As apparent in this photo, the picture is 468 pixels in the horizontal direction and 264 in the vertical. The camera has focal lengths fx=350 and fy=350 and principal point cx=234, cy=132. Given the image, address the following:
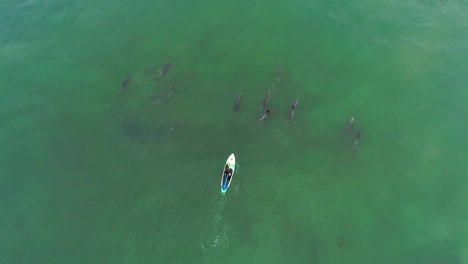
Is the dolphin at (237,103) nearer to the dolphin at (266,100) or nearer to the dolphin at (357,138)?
the dolphin at (266,100)

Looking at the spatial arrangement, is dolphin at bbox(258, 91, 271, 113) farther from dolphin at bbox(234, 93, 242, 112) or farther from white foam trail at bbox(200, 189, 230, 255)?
white foam trail at bbox(200, 189, 230, 255)

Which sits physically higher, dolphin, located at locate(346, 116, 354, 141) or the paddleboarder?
dolphin, located at locate(346, 116, 354, 141)

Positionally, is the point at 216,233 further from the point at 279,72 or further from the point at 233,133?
the point at 279,72

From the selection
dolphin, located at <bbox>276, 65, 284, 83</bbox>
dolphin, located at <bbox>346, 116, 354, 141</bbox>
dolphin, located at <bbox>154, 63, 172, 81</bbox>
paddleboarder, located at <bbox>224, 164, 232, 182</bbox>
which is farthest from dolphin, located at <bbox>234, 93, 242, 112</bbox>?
dolphin, located at <bbox>346, 116, 354, 141</bbox>

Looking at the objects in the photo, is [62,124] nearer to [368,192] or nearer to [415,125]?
[368,192]

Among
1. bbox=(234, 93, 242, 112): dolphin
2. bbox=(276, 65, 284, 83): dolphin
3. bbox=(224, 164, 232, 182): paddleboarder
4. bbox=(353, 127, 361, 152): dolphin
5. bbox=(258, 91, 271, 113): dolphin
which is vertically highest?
bbox=(276, 65, 284, 83): dolphin

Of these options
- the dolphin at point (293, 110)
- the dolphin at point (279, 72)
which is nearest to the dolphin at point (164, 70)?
the dolphin at point (279, 72)

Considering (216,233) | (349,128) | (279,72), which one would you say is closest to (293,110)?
(279,72)

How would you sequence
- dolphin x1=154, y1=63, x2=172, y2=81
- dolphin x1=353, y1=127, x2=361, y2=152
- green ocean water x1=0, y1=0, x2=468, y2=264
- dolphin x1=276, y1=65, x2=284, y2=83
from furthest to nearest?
dolphin x1=154, y1=63, x2=172, y2=81
dolphin x1=276, y1=65, x2=284, y2=83
dolphin x1=353, y1=127, x2=361, y2=152
green ocean water x1=0, y1=0, x2=468, y2=264
